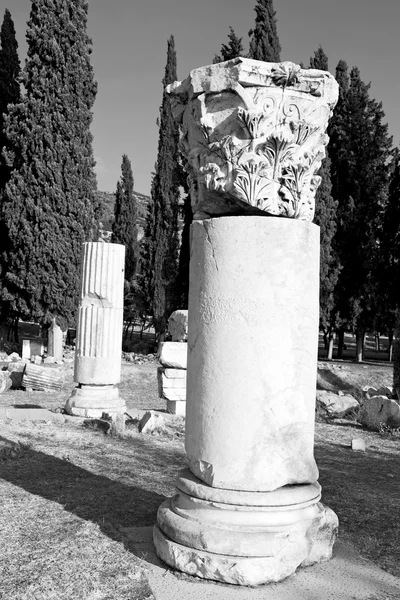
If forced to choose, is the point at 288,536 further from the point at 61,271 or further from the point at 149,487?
the point at 61,271

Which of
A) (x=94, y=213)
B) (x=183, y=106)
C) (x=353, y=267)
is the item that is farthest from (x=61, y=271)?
(x=183, y=106)

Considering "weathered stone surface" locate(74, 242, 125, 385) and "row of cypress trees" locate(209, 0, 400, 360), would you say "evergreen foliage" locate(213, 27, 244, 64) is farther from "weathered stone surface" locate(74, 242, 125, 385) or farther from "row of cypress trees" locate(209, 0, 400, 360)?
"weathered stone surface" locate(74, 242, 125, 385)

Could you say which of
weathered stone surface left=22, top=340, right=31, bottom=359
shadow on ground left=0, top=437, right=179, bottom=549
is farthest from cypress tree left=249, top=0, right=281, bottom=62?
shadow on ground left=0, top=437, right=179, bottom=549

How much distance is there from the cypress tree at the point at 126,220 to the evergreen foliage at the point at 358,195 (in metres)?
10.9

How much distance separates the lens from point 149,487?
5.34m

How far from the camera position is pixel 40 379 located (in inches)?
522

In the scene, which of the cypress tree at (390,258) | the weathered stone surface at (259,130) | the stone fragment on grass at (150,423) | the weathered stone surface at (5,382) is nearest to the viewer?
the weathered stone surface at (259,130)

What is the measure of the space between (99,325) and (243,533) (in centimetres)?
692

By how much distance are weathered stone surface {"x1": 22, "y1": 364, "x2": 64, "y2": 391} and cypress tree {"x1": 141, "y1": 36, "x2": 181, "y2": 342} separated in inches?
506

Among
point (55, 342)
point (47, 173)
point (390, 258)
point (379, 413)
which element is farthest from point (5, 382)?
point (390, 258)

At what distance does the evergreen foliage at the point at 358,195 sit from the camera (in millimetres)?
26609

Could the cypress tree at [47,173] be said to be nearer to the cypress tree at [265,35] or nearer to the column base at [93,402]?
the cypress tree at [265,35]

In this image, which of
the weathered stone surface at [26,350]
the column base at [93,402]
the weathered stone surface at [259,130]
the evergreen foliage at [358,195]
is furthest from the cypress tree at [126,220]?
the weathered stone surface at [259,130]

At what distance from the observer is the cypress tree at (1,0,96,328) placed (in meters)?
19.7
